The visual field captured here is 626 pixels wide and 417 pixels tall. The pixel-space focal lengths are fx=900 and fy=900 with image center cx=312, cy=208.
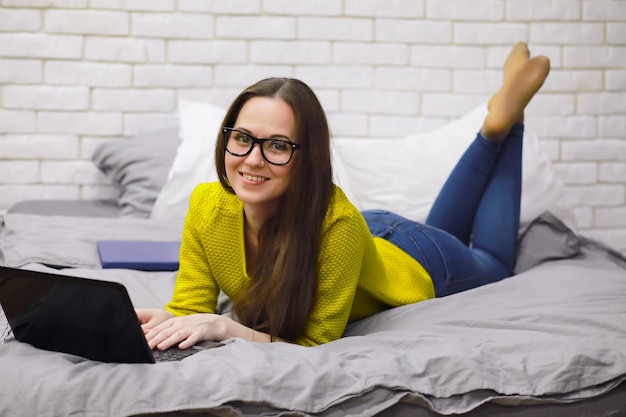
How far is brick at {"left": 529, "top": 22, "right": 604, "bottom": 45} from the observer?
11.2ft

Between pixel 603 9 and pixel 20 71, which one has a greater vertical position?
pixel 603 9

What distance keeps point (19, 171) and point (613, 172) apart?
223cm

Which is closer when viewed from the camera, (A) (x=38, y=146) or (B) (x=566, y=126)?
(A) (x=38, y=146)

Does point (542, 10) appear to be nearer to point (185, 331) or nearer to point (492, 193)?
point (492, 193)

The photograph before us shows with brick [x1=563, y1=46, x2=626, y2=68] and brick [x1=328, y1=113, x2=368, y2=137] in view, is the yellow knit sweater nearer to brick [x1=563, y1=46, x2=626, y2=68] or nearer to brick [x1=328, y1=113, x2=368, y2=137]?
brick [x1=328, y1=113, x2=368, y2=137]

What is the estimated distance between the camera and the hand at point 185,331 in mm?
1455

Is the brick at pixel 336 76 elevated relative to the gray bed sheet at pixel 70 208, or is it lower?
elevated

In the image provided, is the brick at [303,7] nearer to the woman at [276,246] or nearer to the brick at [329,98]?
the brick at [329,98]

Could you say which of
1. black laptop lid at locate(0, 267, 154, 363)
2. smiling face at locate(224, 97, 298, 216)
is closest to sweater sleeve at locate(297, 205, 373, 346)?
smiling face at locate(224, 97, 298, 216)

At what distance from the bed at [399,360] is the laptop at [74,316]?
0.08 feet

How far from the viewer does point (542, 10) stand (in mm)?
3395

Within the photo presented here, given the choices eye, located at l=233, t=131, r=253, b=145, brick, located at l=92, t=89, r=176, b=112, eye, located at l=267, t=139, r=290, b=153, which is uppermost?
brick, located at l=92, t=89, r=176, b=112

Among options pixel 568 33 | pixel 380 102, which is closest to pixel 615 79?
pixel 568 33

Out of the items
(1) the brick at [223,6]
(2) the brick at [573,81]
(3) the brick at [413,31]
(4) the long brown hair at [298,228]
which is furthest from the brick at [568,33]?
(4) the long brown hair at [298,228]
